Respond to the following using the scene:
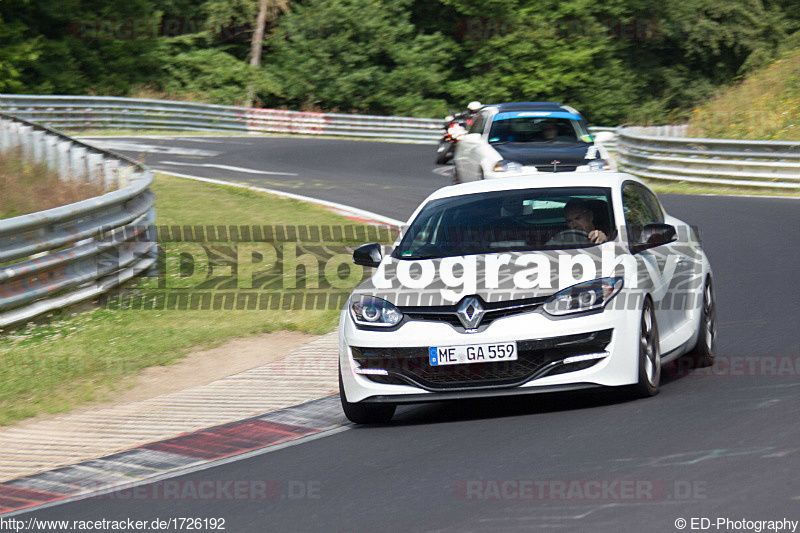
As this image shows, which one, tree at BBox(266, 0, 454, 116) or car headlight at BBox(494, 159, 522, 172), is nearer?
car headlight at BBox(494, 159, 522, 172)

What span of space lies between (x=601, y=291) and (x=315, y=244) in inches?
366

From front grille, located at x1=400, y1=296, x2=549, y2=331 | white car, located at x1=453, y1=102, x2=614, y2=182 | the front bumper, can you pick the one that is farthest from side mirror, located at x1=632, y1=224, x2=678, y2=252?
white car, located at x1=453, y1=102, x2=614, y2=182

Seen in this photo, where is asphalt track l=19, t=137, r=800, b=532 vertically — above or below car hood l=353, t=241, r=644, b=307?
below

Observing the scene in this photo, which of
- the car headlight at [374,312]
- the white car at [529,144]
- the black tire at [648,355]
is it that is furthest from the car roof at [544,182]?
the white car at [529,144]

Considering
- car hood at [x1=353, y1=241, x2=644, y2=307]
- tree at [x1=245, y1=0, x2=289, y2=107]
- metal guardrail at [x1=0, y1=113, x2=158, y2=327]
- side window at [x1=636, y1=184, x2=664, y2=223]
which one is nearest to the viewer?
car hood at [x1=353, y1=241, x2=644, y2=307]

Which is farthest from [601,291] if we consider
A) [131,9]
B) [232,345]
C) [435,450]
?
[131,9]

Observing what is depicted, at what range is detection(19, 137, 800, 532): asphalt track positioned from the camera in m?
5.28

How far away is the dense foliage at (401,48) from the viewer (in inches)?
1898

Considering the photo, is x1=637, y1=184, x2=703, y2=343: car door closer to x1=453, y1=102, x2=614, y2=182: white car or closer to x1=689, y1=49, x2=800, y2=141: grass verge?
x1=453, y1=102, x2=614, y2=182: white car

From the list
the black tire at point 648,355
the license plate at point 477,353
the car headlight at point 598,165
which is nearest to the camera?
the license plate at point 477,353

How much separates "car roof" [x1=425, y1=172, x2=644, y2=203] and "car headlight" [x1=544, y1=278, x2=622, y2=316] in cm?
145

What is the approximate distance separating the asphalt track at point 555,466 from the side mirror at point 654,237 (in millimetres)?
974

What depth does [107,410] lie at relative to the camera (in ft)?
29.2

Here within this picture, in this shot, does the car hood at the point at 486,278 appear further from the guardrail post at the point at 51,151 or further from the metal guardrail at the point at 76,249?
the guardrail post at the point at 51,151
